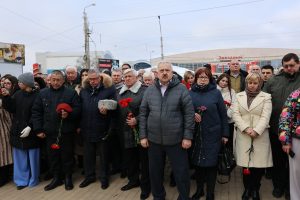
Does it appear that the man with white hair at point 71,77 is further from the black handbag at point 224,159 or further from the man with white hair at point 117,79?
the black handbag at point 224,159

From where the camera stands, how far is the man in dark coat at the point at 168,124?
390 cm

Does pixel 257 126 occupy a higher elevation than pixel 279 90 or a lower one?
lower

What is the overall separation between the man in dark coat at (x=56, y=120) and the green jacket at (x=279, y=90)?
9.61 ft

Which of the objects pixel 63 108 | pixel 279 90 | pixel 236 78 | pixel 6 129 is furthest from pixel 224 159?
pixel 6 129

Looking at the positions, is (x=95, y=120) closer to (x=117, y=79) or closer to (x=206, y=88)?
(x=117, y=79)

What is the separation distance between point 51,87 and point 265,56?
6622 centimetres

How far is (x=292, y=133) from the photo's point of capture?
3.49 m

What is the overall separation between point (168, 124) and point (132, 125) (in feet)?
2.67

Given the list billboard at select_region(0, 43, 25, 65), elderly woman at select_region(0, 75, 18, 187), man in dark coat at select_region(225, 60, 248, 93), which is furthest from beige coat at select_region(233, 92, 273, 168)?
billboard at select_region(0, 43, 25, 65)

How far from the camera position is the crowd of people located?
3.96 m

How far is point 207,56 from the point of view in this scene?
71750 mm

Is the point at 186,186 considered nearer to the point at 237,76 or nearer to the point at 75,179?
the point at 75,179

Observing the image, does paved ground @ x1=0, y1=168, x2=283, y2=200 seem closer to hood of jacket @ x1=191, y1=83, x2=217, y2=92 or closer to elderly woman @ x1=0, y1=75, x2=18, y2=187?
elderly woman @ x1=0, y1=75, x2=18, y2=187

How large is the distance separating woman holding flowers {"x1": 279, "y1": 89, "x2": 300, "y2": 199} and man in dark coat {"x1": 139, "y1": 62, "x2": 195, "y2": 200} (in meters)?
1.06
